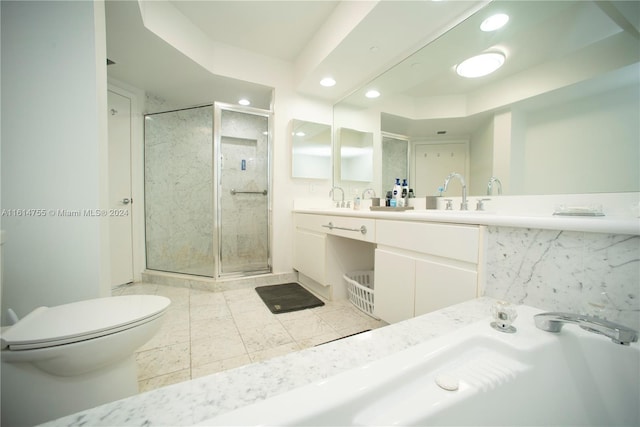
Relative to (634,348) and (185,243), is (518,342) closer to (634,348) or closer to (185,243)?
(634,348)

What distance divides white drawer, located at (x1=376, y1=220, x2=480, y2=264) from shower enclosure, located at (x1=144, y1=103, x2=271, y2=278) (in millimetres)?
1661

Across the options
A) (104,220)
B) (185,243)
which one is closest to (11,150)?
(104,220)

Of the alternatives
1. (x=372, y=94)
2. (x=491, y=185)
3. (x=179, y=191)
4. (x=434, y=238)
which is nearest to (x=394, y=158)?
(x=372, y=94)

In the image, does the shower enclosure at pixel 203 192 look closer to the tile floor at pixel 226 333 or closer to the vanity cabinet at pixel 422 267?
the tile floor at pixel 226 333

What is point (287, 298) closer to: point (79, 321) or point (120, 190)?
point (79, 321)

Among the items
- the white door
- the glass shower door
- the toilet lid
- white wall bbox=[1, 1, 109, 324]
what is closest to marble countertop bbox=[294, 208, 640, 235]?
the toilet lid

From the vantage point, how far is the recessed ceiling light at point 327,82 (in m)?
2.27

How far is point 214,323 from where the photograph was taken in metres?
1.66

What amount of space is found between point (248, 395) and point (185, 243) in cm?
294

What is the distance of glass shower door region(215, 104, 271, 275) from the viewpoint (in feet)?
8.57

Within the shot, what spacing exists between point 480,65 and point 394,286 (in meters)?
1.36

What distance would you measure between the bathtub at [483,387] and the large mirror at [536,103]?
28.1 inches

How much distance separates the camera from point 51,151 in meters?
1.09

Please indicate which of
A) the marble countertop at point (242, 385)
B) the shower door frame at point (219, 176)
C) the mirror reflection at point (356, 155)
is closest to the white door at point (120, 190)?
the shower door frame at point (219, 176)
